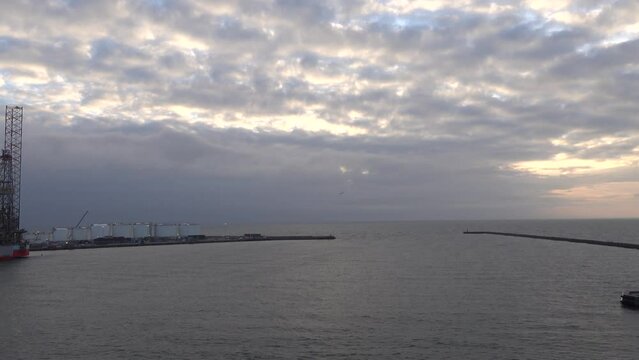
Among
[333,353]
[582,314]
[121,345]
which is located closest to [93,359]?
[121,345]

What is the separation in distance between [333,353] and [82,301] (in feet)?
124

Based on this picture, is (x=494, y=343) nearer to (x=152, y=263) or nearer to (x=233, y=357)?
(x=233, y=357)

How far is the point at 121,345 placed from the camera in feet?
142

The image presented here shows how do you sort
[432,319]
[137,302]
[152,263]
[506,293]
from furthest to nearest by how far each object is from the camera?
[152,263]
[506,293]
[137,302]
[432,319]

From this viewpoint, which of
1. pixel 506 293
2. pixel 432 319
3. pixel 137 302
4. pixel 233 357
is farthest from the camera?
pixel 506 293

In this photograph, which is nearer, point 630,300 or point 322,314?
point 322,314

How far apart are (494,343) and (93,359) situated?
3101 cm

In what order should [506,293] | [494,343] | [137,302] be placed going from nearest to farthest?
[494,343] < [137,302] < [506,293]

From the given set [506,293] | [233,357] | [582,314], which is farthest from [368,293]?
[233,357]

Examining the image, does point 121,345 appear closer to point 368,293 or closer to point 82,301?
point 82,301

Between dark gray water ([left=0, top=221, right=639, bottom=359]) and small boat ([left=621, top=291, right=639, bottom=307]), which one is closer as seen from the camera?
dark gray water ([left=0, top=221, right=639, bottom=359])

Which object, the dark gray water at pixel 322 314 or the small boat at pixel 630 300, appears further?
the small boat at pixel 630 300

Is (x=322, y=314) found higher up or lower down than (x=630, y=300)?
lower down

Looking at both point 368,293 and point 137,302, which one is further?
point 368,293
